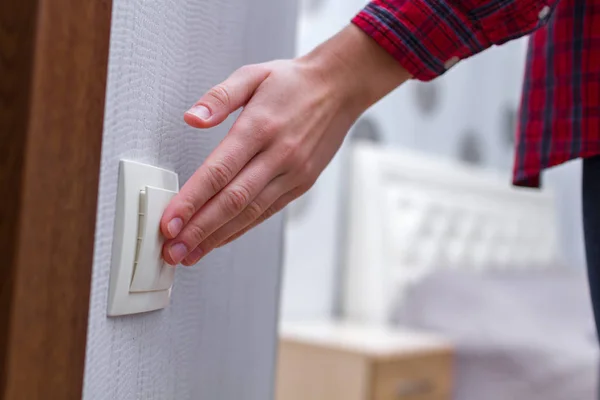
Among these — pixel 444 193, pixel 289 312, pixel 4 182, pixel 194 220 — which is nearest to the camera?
pixel 4 182

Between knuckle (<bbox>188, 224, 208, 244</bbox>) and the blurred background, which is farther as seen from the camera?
the blurred background

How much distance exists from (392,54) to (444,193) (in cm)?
266

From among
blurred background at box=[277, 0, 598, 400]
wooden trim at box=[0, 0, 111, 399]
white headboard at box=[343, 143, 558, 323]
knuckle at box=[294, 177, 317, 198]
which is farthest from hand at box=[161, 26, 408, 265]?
white headboard at box=[343, 143, 558, 323]

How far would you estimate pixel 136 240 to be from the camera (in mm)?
499

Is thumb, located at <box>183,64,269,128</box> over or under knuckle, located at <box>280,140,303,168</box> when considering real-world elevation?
over

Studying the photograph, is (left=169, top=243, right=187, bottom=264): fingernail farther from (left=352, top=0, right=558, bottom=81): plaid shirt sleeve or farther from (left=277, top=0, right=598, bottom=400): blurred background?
(left=277, top=0, right=598, bottom=400): blurred background

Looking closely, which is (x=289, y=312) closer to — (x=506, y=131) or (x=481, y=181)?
(x=481, y=181)

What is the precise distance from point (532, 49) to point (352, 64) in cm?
34

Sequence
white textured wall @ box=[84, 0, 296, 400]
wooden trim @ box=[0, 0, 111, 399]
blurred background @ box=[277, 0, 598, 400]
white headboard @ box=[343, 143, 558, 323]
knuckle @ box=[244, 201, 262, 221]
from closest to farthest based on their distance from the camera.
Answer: wooden trim @ box=[0, 0, 111, 399] < white textured wall @ box=[84, 0, 296, 400] < knuckle @ box=[244, 201, 262, 221] < blurred background @ box=[277, 0, 598, 400] < white headboard @ box=[343, 143, 558, 323]

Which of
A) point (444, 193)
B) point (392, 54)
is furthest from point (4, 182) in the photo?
point (444, 193)

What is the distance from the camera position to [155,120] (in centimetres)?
54

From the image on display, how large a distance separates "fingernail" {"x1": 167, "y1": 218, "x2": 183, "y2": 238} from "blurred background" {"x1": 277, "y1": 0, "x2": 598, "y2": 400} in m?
1.65

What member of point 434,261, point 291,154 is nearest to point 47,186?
point 291,154

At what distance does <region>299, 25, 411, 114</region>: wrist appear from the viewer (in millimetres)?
611
